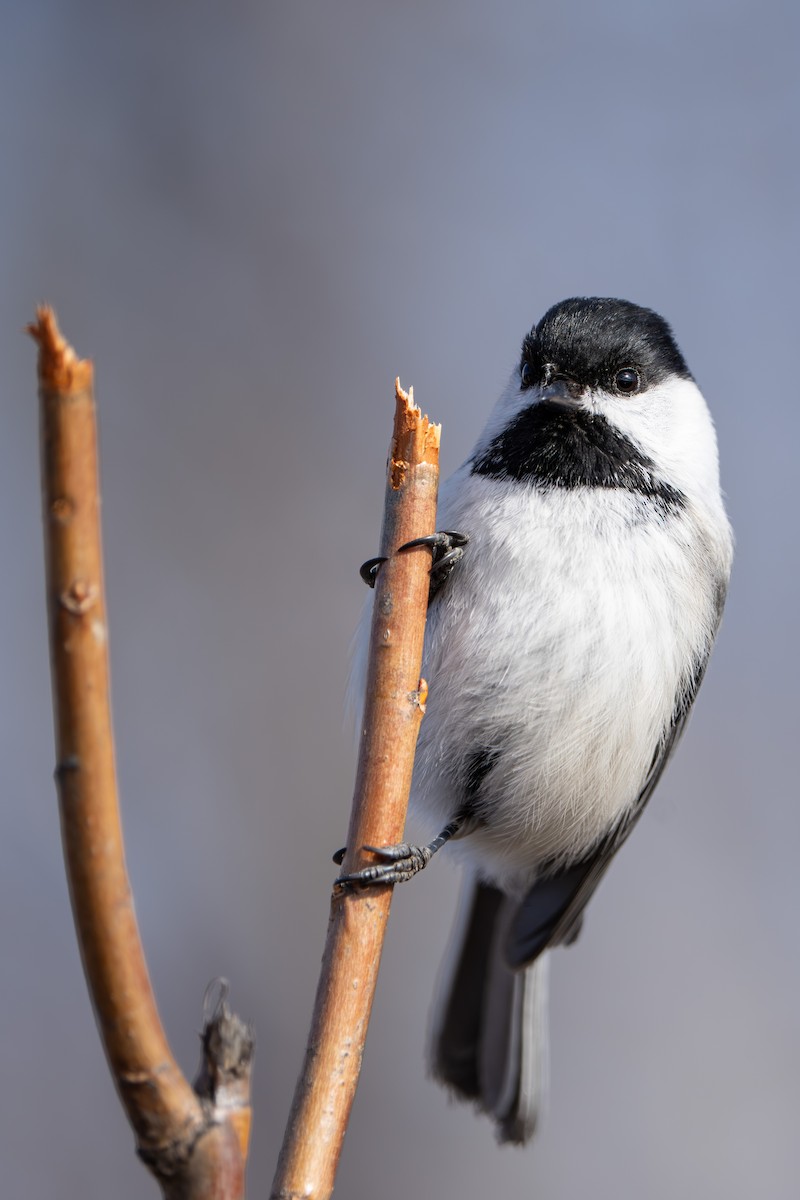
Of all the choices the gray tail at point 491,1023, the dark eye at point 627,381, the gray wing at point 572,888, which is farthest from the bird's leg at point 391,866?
the gray tail at point 491,1023

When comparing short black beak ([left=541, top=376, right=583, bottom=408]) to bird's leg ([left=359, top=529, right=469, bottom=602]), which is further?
short black beak ([left=541, top=376, right=583, bottom=408])

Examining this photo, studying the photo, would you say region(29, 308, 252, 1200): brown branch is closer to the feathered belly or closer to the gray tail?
the feathered belly

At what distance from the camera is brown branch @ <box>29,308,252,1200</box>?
1.91 ft

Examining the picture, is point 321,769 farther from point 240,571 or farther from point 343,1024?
point 343,1024

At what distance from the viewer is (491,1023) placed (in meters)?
2.25

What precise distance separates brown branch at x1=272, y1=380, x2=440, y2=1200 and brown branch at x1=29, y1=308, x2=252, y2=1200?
0.17 meters

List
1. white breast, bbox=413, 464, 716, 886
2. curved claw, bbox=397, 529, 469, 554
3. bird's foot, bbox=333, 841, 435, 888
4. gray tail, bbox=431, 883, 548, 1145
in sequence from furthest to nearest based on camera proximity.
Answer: gray tail, bbox=431, 883, 548, 1145
white breast, bbox=413, 464, 716, 886
curved claw, bbox=397, 529, 469, 554
bird's foot, bbox=333, 841, 435, 888

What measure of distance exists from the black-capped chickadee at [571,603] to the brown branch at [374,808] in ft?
0.92

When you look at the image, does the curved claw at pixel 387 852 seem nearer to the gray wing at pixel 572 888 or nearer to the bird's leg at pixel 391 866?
the bird's leg at pixel 391 866

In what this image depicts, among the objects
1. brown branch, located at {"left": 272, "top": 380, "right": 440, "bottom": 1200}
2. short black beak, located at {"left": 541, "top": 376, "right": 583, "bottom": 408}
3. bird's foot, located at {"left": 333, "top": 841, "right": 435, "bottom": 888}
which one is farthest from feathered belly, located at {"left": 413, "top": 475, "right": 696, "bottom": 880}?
bird's foot, located at {"left": 333, "top": 841, "right": 435, "bottom": 888}

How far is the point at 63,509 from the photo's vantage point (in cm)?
59

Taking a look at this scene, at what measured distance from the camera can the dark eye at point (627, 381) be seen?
1741 millimetres

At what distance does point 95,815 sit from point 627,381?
1.37 metres

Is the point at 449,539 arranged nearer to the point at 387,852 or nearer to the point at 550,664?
the point at 550,664
